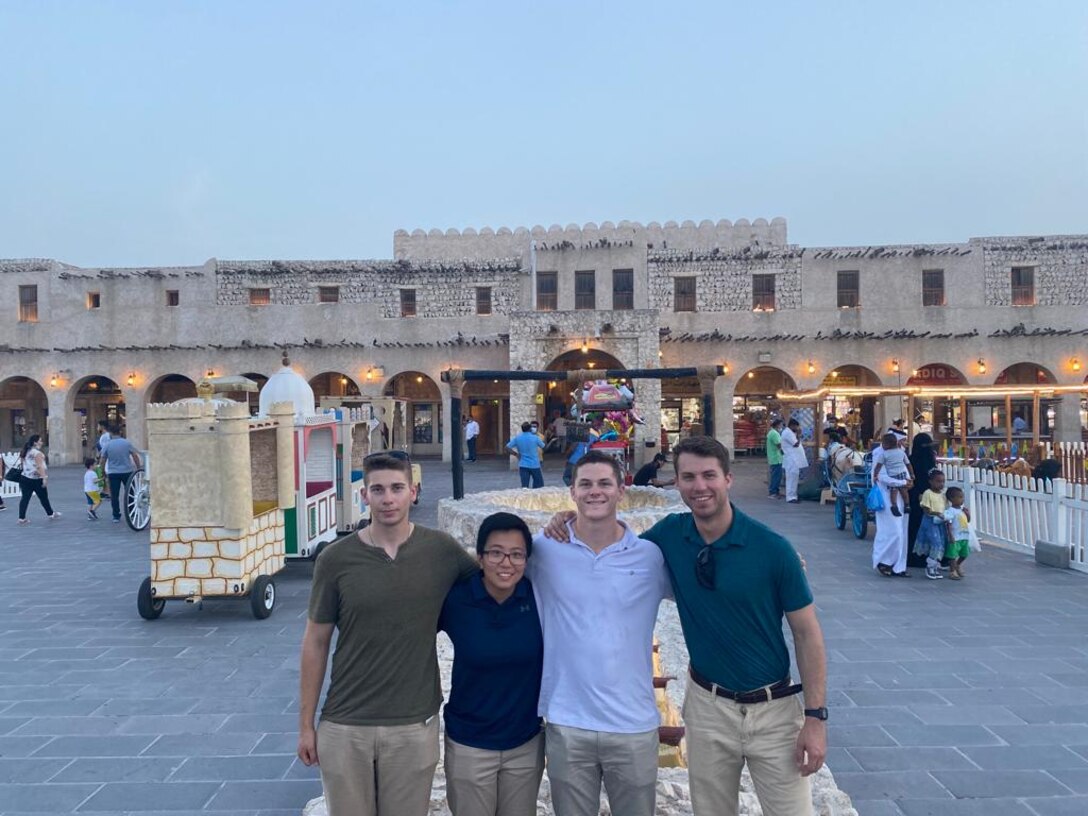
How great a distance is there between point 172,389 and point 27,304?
17.3ft

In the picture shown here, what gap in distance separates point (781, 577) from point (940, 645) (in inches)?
175

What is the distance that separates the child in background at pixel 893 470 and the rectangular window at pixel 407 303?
694 inches

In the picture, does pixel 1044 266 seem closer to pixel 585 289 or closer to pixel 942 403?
pixel 942 403

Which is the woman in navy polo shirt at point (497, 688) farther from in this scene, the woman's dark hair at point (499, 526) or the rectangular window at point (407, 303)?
the rectangular window at point (407, 303)

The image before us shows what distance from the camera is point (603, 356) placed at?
23.1m

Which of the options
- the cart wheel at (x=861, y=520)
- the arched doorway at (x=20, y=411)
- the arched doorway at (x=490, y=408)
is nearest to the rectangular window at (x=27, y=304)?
the arched doorway at (x=20, y=411)

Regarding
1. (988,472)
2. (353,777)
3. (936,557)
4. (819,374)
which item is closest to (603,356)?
(819,374)

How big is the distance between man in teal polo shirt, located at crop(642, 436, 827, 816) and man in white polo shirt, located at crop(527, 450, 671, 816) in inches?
7.2

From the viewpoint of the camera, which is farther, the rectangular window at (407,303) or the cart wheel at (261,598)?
the rectangular window at (407,303)

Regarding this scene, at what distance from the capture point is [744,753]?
8.42 feet

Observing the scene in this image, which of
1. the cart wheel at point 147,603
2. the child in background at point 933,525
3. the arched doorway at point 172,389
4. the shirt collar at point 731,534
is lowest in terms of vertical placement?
the cart wheel at point 147,603

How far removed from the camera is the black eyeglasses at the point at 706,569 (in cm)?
250

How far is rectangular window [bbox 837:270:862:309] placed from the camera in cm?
2232

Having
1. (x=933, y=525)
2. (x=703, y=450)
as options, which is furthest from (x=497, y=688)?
(x=933, y=525)
